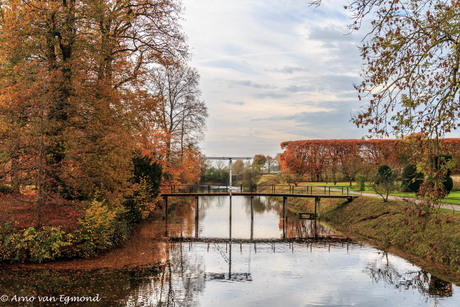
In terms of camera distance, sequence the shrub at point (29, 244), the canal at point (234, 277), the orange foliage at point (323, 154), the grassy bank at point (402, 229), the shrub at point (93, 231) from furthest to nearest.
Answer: the orange foliage at point (323, 154) < the shrub at point (93, 231) < the grassy bank at point (402, 229) < the shrub at point (29, 244) < the canal at point (234, 277)

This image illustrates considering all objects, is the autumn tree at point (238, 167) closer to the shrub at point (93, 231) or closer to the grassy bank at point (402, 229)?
the grassy bank at point (402, 229)

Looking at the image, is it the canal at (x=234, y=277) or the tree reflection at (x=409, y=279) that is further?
the tree reflection at (x=409, y=279)

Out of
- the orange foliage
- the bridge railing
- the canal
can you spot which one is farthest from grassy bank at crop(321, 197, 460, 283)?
the orange foliage

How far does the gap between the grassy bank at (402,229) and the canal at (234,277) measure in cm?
108

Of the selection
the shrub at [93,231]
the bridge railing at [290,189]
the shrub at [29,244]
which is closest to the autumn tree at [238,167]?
the bridge railing at [290,189]

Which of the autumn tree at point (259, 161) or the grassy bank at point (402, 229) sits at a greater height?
the autumn tree at point (259, 161)

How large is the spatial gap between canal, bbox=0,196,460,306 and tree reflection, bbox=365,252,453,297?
3 centimetres

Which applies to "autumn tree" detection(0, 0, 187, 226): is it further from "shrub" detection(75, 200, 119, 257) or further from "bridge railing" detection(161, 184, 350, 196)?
"bridge railing" detection(161, 184, 350, 196)

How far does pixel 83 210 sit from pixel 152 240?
16.0 ft

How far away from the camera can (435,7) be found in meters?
7.00

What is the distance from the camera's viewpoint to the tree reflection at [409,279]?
11.4 m

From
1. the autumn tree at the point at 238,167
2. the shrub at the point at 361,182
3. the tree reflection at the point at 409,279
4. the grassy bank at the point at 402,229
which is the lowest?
the tree reflection at the point at 409,279

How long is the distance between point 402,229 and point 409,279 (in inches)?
258

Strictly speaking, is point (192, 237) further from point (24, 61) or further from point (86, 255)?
point (24, 61)
